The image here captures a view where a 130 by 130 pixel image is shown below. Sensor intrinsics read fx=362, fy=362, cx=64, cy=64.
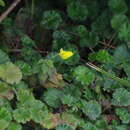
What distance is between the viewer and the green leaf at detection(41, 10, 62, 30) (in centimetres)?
172

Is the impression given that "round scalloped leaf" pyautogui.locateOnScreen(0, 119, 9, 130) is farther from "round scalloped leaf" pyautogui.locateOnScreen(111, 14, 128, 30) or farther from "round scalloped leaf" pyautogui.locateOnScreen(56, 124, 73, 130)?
"round scalloped leaf" pyautogui.locateOnScreen(111, 14, 128, 30)

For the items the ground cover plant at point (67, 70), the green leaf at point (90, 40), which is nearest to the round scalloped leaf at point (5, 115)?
the ground cover plant at point (67, 70)

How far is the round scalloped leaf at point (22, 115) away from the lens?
52.5 inches

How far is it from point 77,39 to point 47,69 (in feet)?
1.27

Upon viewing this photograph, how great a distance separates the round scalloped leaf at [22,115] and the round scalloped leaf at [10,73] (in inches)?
4.4

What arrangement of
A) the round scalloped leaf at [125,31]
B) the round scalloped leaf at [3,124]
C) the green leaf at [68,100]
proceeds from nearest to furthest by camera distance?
the round scalloped leaf at [3,124], the green leaf at [68,100], the round scalloped leaf at [125,31]

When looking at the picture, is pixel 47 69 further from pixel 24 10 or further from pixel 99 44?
pixel 24 10

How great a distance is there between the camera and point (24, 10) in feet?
6.23

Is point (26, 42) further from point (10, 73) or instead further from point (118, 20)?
point (118, 20)

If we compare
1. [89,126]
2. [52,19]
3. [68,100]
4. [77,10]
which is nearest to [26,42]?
[52,19]

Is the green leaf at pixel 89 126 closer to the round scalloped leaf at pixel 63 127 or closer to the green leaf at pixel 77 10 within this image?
the round scalloped leaf at pixel 63 127

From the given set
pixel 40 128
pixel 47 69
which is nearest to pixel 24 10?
pixel 47 69

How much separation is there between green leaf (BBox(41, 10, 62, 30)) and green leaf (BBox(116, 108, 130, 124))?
1.71 feet

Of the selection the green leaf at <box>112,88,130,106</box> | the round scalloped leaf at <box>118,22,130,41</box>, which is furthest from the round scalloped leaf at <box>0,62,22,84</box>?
the round scalloped leaf at <box>118,22,130,41</box>
